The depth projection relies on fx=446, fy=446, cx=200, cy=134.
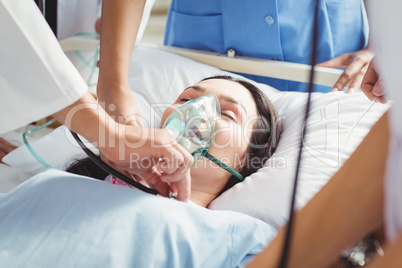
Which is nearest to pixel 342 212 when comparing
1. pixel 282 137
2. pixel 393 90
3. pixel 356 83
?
pixel 393 90

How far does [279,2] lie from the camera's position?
5.71ft

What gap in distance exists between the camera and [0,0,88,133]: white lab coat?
2.66 ft

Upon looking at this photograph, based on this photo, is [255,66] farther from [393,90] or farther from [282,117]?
[393,90]

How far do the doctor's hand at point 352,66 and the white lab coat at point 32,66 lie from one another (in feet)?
3.90

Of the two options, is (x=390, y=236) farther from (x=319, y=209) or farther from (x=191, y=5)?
(x=191, y=5)

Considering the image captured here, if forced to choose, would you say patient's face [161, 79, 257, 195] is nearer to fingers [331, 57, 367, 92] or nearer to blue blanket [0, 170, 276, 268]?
blue blanket [0, 170, 276, 268]

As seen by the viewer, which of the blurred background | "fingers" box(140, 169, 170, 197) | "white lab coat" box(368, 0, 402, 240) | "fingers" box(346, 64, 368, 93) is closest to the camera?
"white lab coat" box(368, 0, 402, 240)

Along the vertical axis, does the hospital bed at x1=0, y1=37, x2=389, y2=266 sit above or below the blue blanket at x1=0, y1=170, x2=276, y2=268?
below

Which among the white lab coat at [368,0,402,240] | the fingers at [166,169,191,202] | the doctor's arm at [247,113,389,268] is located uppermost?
the white lab coat at [368,0,402,240]

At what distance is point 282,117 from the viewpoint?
1648mm

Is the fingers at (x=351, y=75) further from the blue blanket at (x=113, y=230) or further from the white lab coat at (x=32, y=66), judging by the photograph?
the white lab coat at (x=32, y=66)

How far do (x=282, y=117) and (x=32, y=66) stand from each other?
3.37 ft

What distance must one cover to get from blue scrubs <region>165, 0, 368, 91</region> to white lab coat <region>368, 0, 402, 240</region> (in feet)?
4.31

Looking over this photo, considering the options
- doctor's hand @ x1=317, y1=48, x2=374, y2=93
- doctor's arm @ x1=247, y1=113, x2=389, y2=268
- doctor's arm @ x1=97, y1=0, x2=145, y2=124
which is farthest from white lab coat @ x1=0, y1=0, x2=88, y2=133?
doctor's hand @ x1=317, y1=48, x2=374, y2=93
